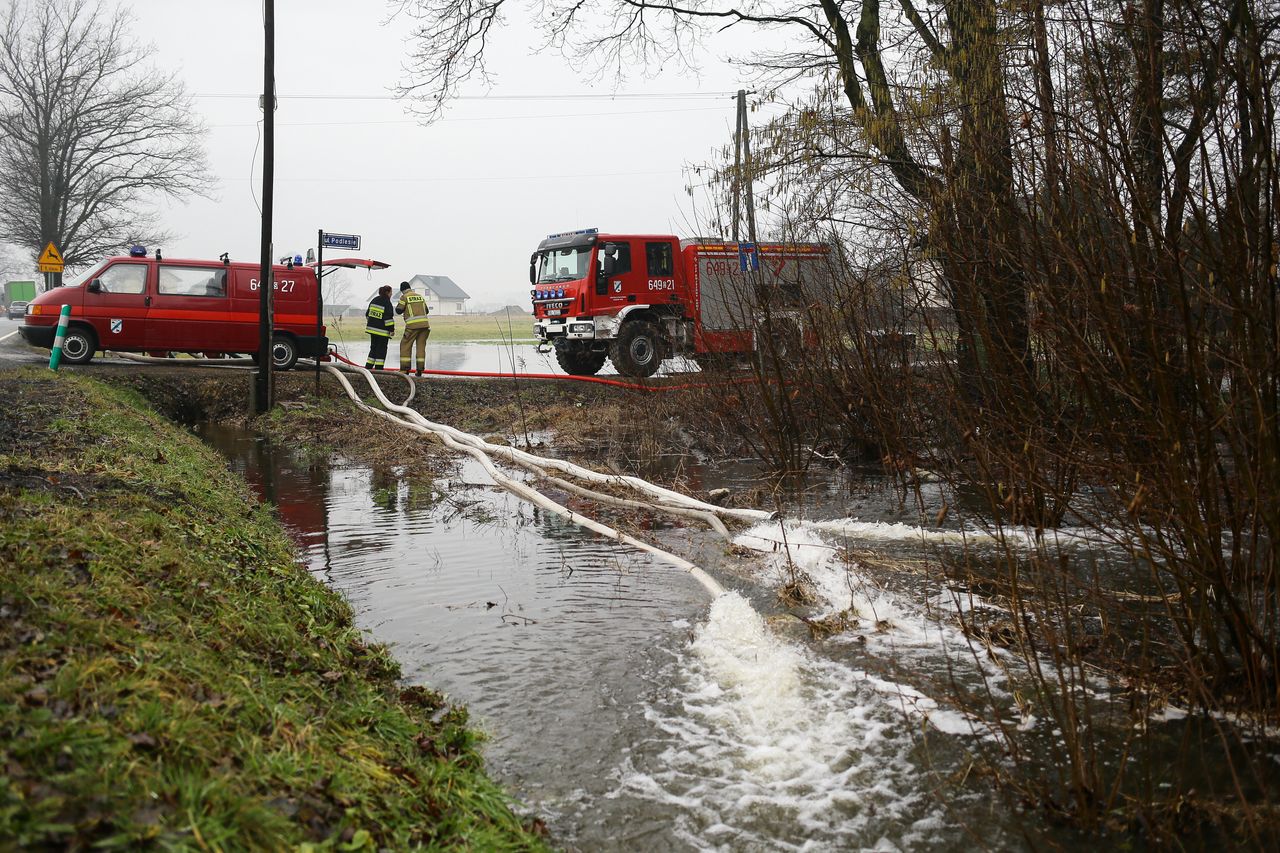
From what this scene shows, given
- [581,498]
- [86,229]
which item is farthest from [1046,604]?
[86,229]

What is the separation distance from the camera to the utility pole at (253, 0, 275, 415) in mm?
15805

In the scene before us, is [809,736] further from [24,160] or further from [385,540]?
[24,160]

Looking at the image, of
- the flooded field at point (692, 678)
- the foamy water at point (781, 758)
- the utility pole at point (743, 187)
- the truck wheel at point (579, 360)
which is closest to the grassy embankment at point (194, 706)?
the flooded field at point (692, 678)

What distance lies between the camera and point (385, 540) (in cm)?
869

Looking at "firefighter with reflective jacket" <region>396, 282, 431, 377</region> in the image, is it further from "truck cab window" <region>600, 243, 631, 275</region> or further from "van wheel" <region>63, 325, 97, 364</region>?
"van wheel" <region>63, 325, 97, 364</region>

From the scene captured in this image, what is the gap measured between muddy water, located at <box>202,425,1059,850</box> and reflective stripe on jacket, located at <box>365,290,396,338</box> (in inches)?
406

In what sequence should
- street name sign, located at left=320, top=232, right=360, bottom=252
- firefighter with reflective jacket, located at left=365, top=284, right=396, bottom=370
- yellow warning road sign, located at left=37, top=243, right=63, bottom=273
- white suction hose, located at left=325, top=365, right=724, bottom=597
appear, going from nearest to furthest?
white suction hose, located at left=325, top=365, right=724, bottom=597, street name sign, located at left=320, top=232, right=360, bottom=252, firefighter with reflective jacket, located at left=365, top=284, right=396, bottom=370, yellow warning road sign, located at left=37, top=243, right=63, bottom=273

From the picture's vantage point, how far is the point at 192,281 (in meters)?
17.5

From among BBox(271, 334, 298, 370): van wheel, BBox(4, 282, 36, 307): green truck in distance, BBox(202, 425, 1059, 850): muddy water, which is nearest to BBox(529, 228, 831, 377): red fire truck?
BBox(271, 334, 298, 370): van wheel

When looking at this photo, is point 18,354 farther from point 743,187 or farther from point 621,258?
point 743,187

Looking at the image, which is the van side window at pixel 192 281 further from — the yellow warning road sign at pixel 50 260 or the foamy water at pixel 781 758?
the foamy water at pixel 781 758

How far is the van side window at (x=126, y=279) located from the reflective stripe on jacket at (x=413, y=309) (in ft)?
13.6

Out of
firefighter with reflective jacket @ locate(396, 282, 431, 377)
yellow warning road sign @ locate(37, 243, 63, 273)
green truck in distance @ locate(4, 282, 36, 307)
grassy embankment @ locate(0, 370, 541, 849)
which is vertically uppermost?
green truck in distance @ locate(4, 282, 36, 307)

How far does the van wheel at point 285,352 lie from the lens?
1825cm
